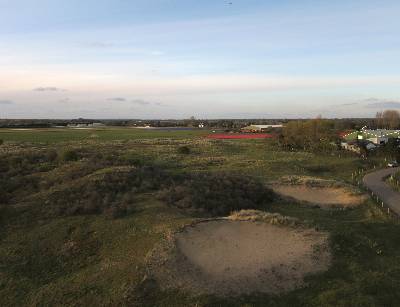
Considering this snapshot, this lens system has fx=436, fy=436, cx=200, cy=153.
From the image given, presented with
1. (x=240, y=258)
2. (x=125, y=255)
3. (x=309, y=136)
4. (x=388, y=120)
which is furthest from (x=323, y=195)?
(x=388, y=120)

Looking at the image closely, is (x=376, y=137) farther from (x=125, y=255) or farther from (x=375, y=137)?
(x=125, y=255)

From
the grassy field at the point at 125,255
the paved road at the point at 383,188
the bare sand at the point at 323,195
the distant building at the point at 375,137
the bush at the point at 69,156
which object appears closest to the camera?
the grassy field at the point at 125,255

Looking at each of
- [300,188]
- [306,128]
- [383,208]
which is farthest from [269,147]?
[383,208]

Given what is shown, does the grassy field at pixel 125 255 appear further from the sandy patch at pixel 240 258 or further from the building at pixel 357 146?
the building at pixel 357 146

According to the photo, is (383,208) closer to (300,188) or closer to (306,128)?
(300,188)

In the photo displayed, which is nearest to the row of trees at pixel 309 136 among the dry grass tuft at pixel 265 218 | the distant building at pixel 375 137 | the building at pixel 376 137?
the distant building at pixel 375 137

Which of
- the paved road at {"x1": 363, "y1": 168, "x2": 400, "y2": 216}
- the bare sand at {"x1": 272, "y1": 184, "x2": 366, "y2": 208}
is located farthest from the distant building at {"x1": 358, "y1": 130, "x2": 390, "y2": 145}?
the bare sand at {"x1": 272, "y1": 184, "x2": 366, "y2": 208}

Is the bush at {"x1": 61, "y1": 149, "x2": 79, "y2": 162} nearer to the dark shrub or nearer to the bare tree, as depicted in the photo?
the dark shrub
